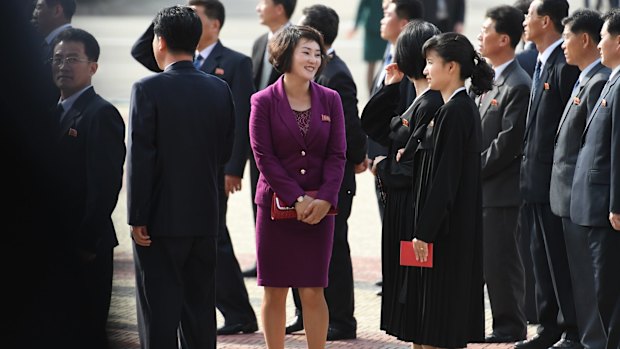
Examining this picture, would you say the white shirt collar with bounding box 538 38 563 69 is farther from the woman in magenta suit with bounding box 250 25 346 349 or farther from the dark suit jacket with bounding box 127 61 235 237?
the dark suit jacket with bounding box 127 61 235 237

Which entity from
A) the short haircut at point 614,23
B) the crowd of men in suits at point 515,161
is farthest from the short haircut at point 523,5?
the short haircut at point 614,23

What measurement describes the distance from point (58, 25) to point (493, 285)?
9.34 ft

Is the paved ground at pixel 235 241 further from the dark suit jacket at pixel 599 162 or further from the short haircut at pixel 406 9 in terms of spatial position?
the short haircut at pixel 406 9

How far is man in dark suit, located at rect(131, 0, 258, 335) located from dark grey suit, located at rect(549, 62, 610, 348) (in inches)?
74.4

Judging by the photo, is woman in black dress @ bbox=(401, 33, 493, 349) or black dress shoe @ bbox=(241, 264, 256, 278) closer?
woman in black dress @ bbox=(401, 33, 493, 349)

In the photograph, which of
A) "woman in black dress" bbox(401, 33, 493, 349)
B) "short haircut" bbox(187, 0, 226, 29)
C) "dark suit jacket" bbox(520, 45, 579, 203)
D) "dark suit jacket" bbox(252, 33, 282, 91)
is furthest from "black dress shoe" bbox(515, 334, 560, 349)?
"short haircut" bbox(187, 0, 226, 29)

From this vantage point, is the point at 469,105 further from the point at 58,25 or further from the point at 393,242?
the point at 58,25

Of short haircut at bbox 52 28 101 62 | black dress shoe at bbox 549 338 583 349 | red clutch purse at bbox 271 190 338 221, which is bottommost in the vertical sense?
black dress shoe at bbox 549 338 583 349

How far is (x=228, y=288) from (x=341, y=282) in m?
0.66

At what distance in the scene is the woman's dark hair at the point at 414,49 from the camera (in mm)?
5348

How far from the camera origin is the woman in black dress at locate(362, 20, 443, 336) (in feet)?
17.0

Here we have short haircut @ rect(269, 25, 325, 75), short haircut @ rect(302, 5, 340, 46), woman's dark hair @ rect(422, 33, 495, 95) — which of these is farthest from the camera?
A: short haircut @ rect(302, 5, 340, 46)

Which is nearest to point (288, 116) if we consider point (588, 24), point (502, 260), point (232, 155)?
point (232, 155)

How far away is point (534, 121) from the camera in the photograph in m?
6.08
